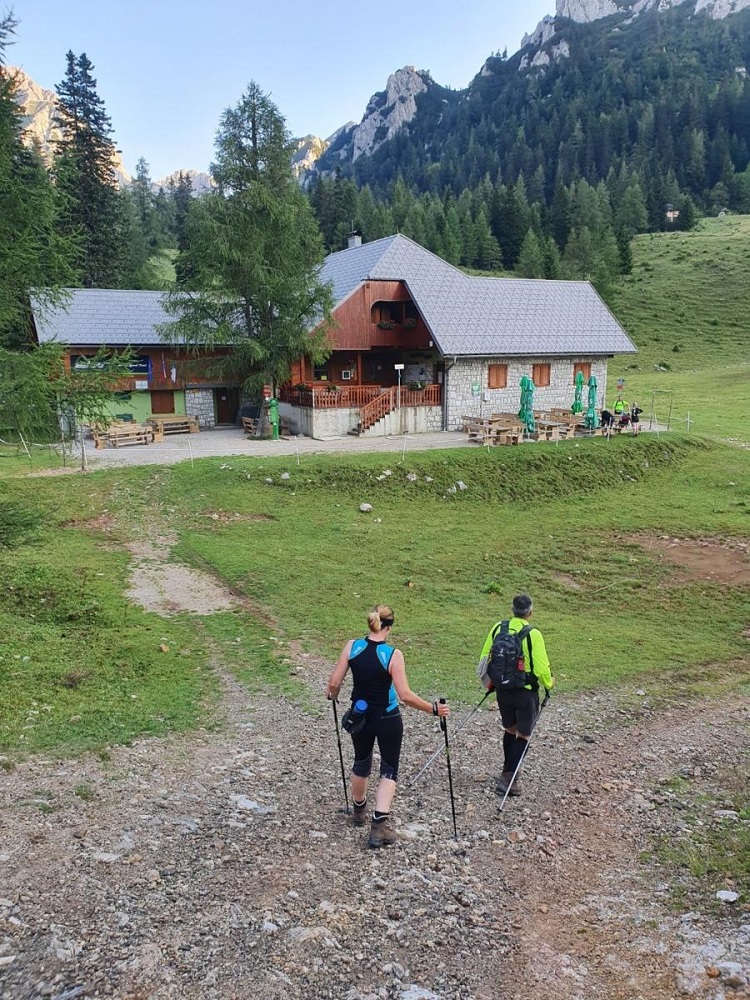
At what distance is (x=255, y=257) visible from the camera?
96.5 feet

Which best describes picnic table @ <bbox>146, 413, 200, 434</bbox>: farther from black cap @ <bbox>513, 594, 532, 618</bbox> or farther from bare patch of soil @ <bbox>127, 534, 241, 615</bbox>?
black cap @ <bbox>513, 594, 532, 618</bbox>

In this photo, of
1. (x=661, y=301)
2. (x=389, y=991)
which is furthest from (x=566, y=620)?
(x=661, y=301)

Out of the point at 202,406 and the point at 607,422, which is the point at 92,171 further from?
the point at 607,422

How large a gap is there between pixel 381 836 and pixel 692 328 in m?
77.3

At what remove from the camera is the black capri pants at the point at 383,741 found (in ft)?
21.1

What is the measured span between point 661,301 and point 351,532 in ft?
243

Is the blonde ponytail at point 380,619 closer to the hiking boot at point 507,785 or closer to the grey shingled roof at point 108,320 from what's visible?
the hiking boot at point 507,785

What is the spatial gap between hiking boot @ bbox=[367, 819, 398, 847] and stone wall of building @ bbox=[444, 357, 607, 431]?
2756 cm

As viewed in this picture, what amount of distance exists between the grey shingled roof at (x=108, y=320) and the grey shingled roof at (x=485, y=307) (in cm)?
949

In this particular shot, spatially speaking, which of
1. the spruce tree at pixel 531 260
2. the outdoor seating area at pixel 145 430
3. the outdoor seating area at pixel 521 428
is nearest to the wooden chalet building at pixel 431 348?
the outdoor seating area at pixel 521 428

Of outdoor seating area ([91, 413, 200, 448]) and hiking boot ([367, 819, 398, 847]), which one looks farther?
outdoor seating area ([91, 413, 200, 448])

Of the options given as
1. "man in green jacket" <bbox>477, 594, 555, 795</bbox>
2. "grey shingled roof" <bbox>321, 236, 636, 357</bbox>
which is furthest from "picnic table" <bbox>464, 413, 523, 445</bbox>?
"man in green jacket" <bbox>477, 594, 555, 795</bbox>

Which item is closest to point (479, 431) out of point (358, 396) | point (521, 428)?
point (521, 428)

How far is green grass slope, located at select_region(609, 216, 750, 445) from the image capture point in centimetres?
4331
